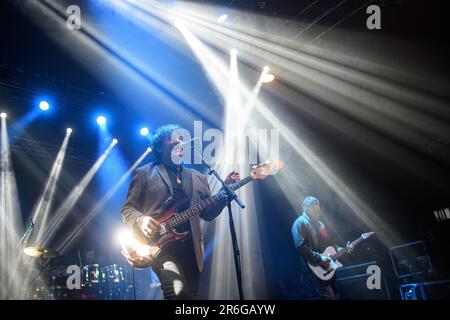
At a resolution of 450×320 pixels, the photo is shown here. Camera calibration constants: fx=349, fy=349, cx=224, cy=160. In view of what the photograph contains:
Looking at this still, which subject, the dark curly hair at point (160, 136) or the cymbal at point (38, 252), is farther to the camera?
the cymbal at point (38, 252)

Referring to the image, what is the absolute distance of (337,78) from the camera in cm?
708

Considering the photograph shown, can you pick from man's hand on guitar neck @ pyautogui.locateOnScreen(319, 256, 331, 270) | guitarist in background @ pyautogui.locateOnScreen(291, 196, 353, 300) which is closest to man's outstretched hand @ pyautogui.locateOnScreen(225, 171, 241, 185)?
guitarist in background @ pyautogui.locateOnScreen(291, 196, 353, 300)

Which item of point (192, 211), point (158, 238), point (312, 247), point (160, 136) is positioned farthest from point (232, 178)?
point (312, 247)

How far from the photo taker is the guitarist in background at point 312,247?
17.1 ft

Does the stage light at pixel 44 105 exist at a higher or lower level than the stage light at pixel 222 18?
→ lower

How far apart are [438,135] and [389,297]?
150 inches

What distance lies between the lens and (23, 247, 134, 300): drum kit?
254 inches

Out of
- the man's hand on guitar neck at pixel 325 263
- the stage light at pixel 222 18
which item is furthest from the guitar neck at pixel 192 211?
the stage light at pixel 222 18

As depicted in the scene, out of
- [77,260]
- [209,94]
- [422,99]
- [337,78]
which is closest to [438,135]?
[422,99]

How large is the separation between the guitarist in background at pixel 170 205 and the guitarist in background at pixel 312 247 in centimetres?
222

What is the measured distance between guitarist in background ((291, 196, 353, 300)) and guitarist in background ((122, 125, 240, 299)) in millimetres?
2222

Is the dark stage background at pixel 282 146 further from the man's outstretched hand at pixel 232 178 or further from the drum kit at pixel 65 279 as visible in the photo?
the man's outstretched hand at pixel 232 178

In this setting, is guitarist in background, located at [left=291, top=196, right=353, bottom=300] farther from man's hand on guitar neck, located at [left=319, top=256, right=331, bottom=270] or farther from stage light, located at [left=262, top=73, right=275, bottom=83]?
stage light, located at [left=262, top=73, right=275, bottom=83]
